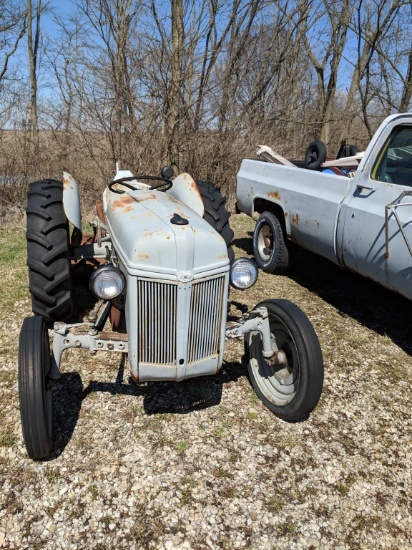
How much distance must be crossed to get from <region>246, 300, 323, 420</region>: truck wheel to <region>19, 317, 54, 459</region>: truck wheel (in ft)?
4.73

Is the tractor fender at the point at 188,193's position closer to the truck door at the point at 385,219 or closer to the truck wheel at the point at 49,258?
the truck wheel at the point at 49,258

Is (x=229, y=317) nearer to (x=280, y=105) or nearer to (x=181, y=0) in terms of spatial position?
(x=181, y=0)

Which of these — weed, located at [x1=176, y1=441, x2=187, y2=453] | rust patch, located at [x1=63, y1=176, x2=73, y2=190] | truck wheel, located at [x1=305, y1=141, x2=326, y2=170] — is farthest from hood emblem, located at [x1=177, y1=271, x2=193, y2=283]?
truck wheel, located at [x1=305, y1=141, x2=326, y2=170]

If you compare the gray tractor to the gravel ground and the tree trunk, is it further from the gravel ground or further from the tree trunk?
the tree trunk

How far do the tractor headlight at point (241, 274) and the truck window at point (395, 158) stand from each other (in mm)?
1944

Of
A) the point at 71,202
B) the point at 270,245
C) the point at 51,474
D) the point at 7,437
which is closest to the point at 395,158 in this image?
the point at 270,245

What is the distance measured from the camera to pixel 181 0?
29.7 feet

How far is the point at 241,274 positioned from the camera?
110 inches

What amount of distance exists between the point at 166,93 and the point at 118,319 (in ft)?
23.0

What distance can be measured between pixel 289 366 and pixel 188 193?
Result: 167 centimetres

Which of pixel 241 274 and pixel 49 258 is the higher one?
pixel 241 274

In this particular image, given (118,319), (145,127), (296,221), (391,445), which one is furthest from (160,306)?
(145,127)

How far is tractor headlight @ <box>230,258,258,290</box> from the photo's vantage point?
278 cm

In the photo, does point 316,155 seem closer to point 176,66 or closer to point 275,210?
point 275,210
